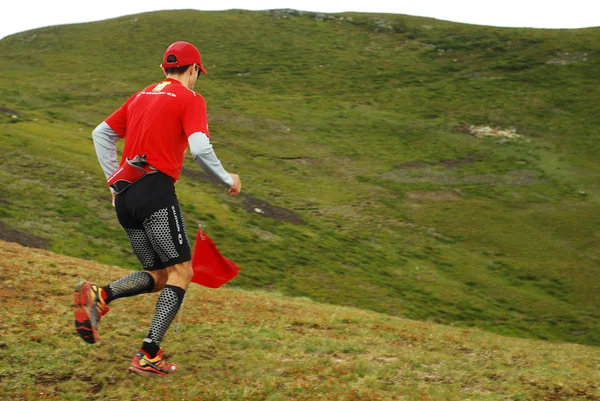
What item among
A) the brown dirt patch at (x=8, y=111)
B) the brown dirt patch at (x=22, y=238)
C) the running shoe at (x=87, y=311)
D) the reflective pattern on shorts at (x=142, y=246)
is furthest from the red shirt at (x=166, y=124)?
the brown dirt patch at (x=8, y=111)

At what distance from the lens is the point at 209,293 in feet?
52.5

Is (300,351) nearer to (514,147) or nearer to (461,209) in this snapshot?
(461,209)

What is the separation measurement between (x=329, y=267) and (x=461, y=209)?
61.9 feet

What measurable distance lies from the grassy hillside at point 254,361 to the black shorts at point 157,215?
155 cm

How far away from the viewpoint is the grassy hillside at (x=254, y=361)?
797 cm

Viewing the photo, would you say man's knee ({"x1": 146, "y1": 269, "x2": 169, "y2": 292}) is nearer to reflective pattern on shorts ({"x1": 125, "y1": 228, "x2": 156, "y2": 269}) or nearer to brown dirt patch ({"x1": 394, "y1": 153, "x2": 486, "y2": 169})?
reflective pattern on shorts ({"x1": 125, "y1": 228, "x2": 156, "y2": 269})

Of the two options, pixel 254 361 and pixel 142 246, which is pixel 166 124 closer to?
pixel 142 246

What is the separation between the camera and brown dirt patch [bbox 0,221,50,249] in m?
24.6

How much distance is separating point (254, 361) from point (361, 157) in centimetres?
5099

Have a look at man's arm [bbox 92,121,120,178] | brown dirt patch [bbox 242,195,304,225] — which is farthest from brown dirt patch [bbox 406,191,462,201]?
man's arm [bbox 92,121,120,178]

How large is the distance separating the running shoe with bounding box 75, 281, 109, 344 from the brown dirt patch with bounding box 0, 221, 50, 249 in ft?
60.0

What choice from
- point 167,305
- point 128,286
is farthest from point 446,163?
point 167,305

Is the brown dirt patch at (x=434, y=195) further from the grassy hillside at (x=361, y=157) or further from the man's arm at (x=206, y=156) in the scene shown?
the man's arm at (x=206, y=156)

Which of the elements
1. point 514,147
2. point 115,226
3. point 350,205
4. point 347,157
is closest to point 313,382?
point 115,226
